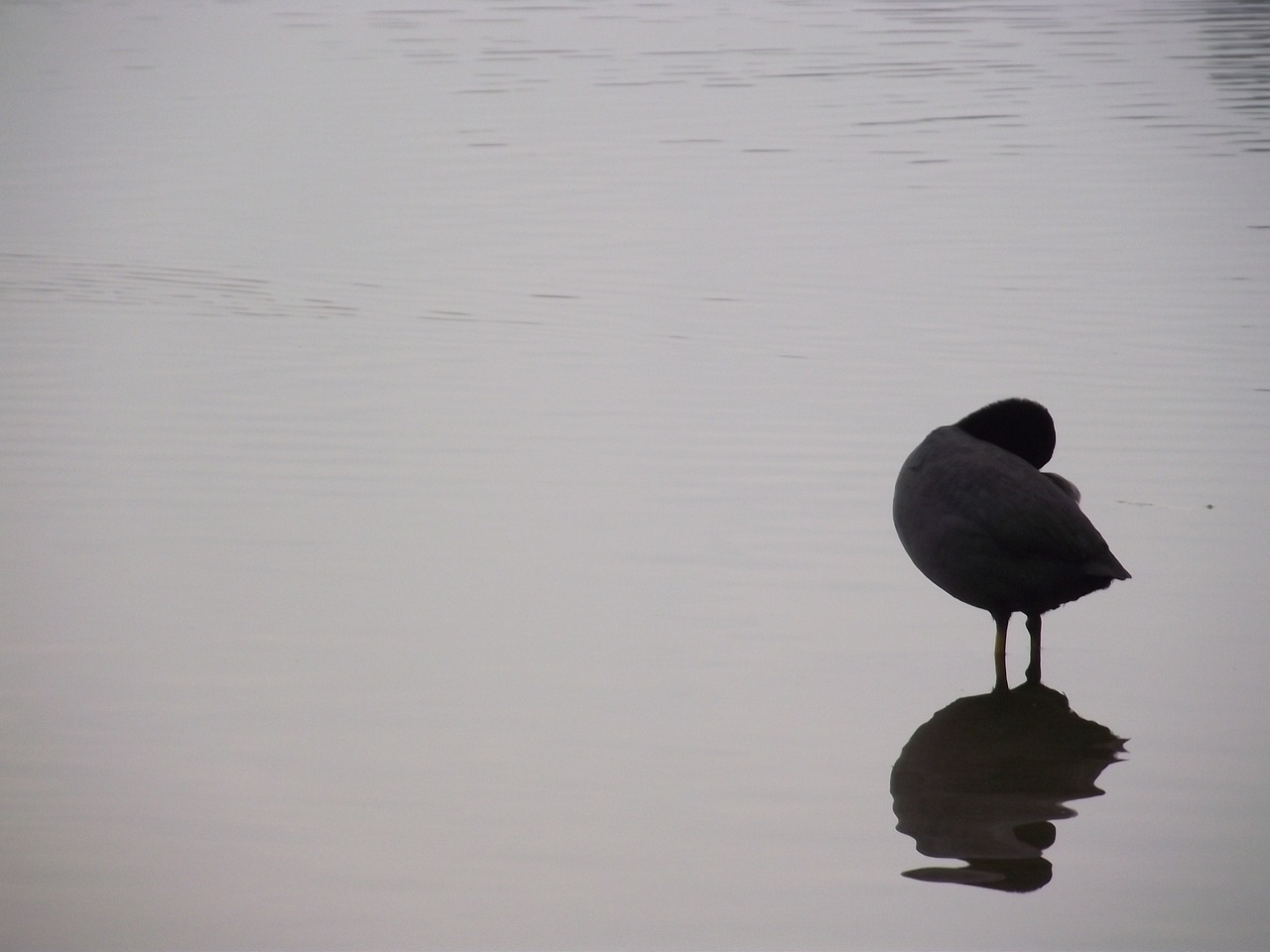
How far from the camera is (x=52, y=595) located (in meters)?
6.73

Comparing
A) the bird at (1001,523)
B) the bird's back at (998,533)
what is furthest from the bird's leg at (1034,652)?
the bird's back at (998,533)

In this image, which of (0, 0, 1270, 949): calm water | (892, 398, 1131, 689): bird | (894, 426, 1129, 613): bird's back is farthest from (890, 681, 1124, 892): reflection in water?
(894, 426, 1129, 613): bird's back

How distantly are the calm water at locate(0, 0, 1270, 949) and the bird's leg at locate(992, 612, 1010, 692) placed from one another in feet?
0.45

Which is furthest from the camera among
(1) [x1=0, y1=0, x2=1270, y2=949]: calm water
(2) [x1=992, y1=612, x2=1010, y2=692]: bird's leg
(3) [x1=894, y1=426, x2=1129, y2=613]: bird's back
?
(2) [x1=992, y1=612, x2=1010, y2=692]: bird's leg

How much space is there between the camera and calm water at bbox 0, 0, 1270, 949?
15.1 ft

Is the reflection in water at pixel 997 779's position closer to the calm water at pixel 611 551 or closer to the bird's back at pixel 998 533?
the calm water at pixel 611 551

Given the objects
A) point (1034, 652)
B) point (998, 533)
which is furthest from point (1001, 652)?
point (998, 533)

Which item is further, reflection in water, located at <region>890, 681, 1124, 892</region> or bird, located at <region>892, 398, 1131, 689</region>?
bird, located at <region>892, 398, 1131, 689</region>

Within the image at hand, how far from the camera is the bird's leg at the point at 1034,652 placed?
234 inches

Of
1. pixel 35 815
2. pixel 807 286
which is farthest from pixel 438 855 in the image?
pixel 807 286

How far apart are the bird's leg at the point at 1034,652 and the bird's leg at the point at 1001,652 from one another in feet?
0.27

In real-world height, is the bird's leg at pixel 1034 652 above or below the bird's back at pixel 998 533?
below

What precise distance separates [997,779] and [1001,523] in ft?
2.89

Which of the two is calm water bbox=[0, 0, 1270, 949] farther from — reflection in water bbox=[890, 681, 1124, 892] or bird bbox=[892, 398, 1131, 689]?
bird bbox=[892, 398, 1131, 689]
